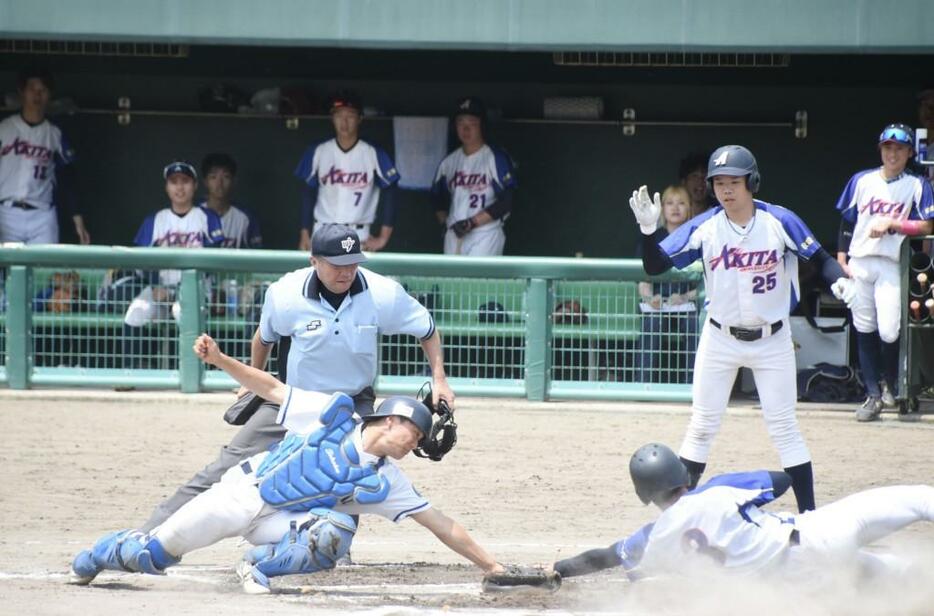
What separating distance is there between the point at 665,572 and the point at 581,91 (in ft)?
22.4

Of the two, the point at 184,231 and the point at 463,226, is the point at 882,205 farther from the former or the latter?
the point at 184,231

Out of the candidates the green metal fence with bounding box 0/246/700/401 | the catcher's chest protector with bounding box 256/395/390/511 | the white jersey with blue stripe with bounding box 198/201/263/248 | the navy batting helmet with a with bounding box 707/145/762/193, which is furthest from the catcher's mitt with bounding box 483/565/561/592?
the white jersey with blue stripe with bounding box 198/201/263/248

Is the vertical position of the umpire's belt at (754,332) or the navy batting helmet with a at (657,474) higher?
the umpire's belt at (754,332)

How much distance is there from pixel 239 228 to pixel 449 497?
13.4 ft

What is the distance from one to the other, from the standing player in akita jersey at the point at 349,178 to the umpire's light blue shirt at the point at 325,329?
175 inches

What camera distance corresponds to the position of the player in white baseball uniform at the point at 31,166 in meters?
10.4

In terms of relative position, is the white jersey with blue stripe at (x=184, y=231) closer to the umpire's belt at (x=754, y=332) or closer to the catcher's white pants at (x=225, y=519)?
the umpire's belt at (x=754, y=332)

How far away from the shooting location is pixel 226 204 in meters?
10.5

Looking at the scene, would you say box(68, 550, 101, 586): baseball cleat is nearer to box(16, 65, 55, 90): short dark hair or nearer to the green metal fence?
the green metal fence

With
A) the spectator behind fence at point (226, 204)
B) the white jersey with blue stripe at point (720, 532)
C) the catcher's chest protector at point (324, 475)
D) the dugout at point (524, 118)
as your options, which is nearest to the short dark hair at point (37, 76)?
the dugout at point (524, 118)

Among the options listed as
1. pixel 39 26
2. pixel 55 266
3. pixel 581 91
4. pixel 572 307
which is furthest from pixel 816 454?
pixel 39 26

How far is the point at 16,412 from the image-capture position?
888cm

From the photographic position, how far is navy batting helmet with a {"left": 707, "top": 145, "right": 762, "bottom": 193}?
584 cm

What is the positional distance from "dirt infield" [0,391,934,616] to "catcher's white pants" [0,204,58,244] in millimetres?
1675
